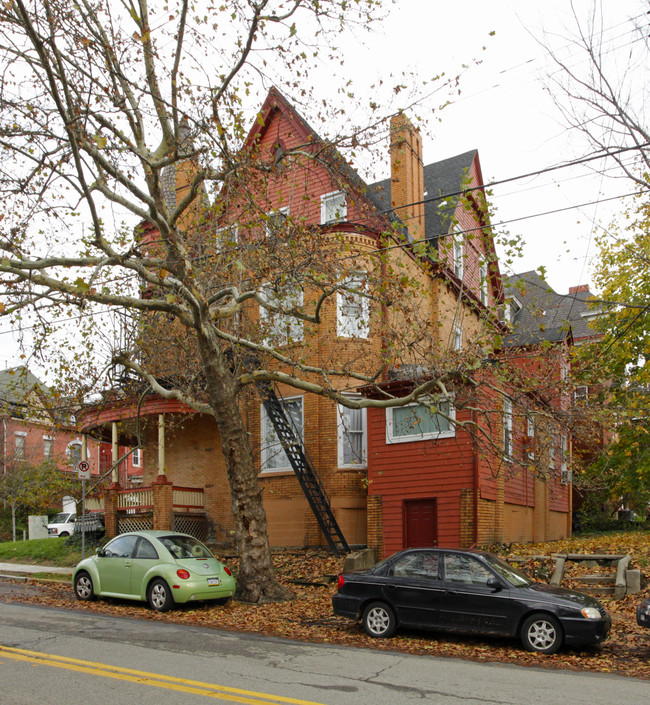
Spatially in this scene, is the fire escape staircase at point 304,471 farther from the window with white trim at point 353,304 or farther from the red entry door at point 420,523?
the window with white trim at point 353,304

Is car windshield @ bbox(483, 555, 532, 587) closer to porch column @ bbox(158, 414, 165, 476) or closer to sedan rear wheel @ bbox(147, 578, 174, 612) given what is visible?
sedan rear wheel @ bbox(147, 578, 174, 612)

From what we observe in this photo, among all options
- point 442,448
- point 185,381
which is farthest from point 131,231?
point 442,448

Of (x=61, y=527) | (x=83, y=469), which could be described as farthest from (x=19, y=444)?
(x=83, y=469)

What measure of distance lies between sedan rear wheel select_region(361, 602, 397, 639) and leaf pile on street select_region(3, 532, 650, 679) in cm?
14

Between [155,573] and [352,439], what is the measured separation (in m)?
8.54

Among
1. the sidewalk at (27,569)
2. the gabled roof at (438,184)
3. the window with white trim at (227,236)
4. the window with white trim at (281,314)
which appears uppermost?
A: the gabled roof at (438,184)

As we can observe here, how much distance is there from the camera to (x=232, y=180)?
1256 cm

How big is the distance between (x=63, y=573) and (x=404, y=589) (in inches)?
505

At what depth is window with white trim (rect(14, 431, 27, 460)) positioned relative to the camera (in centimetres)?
3912

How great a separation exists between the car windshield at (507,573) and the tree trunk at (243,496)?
4886mm

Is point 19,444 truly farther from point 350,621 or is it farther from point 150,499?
point 350,621

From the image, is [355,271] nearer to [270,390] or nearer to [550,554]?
[270,390]

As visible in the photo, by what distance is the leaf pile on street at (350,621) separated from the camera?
941cm

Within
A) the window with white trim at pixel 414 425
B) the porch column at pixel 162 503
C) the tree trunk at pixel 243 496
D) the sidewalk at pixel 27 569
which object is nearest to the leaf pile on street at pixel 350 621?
the tree trunk at pixel 243 496
